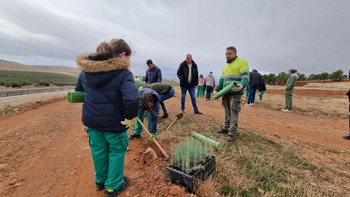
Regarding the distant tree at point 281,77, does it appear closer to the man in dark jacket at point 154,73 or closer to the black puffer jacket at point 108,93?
the man in dark jacket at point 154,73

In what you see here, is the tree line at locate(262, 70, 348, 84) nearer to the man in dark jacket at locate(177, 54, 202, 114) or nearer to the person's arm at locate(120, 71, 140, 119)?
the man in dark jacket at locate(177, 54, 202, 114)

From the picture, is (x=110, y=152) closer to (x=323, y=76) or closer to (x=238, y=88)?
(x=238, y=88)

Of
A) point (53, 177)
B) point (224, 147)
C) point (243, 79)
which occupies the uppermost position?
point (243, 79)

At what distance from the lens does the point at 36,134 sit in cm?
452

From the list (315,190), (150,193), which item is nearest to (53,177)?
(150,193)

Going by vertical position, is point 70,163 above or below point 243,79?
below

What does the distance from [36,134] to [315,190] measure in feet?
19.3

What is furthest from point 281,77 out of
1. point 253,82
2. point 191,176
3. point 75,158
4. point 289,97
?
point 75,158

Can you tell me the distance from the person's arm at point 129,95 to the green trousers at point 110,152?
37cm

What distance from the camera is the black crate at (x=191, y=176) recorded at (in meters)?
2.02

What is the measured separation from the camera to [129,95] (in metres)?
1.87

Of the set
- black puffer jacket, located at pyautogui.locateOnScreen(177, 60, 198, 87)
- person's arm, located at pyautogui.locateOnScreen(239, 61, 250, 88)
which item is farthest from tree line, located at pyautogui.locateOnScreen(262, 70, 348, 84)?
person's arm, located at pyautogui.locateOnScreen(239, 61, 250, 88)

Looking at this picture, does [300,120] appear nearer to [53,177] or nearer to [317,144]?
[317,144]

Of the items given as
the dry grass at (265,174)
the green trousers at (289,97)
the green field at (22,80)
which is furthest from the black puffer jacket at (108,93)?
the green field at (22,80)
